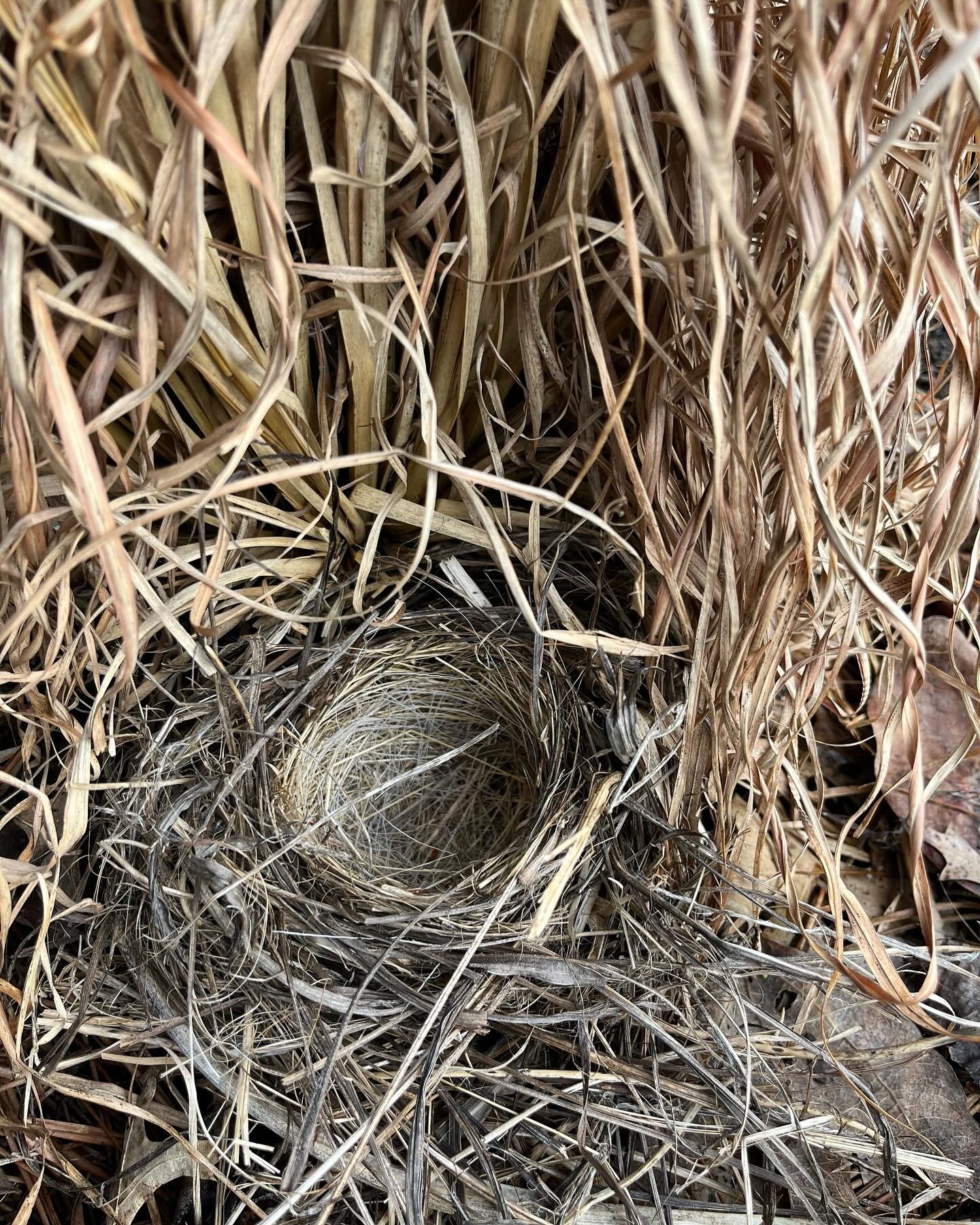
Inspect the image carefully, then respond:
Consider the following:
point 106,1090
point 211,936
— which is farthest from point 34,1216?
point 211,936

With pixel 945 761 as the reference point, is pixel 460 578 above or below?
above

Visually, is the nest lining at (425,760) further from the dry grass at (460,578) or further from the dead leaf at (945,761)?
the dead leaf at (945,761)

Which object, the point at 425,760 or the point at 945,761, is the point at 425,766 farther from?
the point at 945,761

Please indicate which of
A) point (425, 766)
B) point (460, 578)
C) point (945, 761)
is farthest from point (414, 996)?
point (945, 761)

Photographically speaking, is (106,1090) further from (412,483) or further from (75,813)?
(412,483)

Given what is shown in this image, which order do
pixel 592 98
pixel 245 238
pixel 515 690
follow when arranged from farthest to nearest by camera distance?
1. pixel 515 690
2. pixel 245 238
3. pixel 592 98

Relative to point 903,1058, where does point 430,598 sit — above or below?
above
